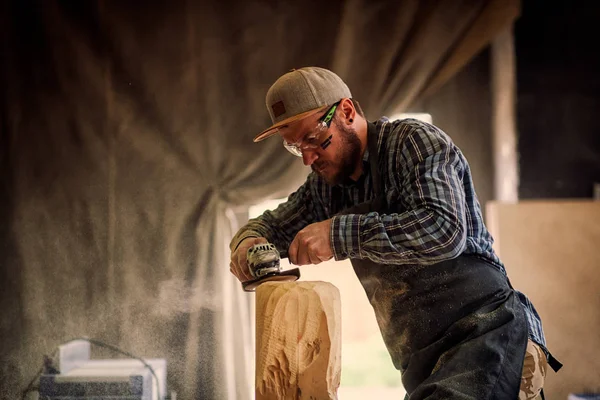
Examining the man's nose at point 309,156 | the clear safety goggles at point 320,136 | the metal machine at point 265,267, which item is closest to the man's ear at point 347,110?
the clear safety goggles at point 320,136

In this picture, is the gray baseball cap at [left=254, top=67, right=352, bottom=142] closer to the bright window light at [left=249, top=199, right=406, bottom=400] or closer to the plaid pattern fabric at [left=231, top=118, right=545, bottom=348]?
the plaid pattern fabric at [left=231, top=118, right=545, bottom=348]

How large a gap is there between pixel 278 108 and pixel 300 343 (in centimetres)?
80

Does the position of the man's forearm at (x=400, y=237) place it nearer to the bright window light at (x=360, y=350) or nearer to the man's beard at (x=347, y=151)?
the man's beard at (x=347, y=151)

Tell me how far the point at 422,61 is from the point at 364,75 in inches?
13.1

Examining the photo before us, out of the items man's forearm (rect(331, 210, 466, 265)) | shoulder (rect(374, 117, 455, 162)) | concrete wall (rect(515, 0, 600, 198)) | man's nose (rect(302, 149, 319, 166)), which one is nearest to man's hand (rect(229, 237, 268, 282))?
man's nose (rect(302, 149, 319, 166))

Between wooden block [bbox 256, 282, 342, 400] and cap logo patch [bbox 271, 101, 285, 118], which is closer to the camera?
wooden block [bbox 256, 282, 342, 400]

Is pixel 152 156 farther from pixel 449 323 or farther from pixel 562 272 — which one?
pixel 562 272

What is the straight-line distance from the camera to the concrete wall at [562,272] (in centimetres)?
337

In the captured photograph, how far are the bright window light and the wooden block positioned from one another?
1.48 m

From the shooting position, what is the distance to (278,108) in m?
2.18

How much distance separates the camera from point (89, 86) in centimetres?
373

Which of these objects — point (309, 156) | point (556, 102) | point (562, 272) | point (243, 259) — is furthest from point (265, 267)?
point (556, 102)

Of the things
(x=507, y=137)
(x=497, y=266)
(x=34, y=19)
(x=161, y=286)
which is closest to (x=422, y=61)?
(x=507, y=137)

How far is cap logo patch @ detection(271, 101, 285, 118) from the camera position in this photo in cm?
216
